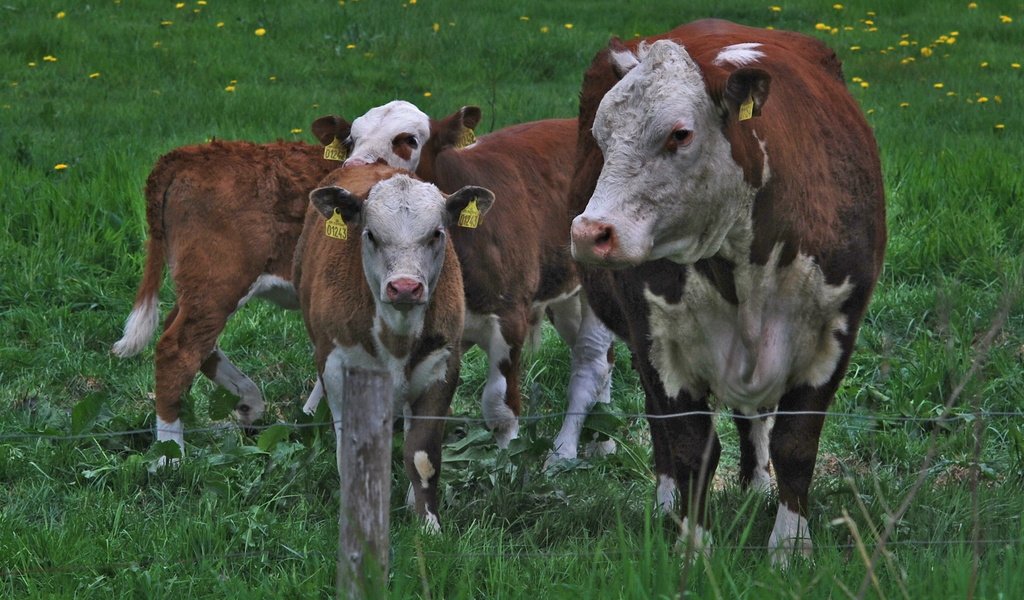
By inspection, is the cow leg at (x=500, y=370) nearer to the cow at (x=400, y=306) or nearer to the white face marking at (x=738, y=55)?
the cow at (x=400, y=306)

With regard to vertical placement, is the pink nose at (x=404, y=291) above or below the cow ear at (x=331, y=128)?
above

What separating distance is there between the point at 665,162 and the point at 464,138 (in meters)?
2.92

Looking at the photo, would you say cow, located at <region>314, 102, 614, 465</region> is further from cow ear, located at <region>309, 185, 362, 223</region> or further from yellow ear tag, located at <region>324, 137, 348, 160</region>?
cow ear, located at <region>309, 185, 362, 223</region>

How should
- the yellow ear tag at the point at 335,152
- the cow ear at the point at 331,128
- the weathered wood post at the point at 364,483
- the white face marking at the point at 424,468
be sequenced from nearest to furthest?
the weathered wood post at the point at 364,483, the white face marking at the point at 424,468, the yellow ear tag at the point at 335,152, the cow ear at the point at 331,128

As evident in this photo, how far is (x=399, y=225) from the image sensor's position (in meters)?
5.64

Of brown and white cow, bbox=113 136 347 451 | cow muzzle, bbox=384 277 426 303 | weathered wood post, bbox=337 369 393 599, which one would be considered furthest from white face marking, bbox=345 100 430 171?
weathered wood post, bbox=337 369 393 599

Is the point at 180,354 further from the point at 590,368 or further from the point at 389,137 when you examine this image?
the point at 590,368

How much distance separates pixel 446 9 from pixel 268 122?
441cm

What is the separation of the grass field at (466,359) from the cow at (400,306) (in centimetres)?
34

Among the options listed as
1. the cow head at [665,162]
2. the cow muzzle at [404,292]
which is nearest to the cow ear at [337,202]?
the cow muzzle at [404,292]

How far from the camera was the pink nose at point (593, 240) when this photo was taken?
4.12 meters

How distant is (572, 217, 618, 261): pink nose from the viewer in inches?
162

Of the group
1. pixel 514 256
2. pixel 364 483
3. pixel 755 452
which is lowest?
pixel 755 452

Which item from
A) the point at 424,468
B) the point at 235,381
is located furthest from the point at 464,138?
the point at 424,468
